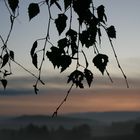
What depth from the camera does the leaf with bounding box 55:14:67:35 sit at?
5238mm

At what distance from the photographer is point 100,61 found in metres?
5.34

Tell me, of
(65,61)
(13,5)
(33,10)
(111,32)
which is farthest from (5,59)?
(111,32)

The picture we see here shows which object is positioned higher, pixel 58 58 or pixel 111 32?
pixel 111 32

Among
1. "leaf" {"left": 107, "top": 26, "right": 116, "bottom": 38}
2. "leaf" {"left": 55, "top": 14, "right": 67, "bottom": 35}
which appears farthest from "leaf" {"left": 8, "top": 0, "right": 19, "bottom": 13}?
"leaf" {"left": 107, "top": 26, "right": 116, "bottom": 38}

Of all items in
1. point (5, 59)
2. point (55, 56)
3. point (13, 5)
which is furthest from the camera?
point (5, 59)

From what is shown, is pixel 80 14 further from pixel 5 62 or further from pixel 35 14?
pixel 5 62

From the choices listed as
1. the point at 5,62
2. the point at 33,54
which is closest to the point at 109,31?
the point at 33,54

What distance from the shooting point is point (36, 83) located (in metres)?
5.62

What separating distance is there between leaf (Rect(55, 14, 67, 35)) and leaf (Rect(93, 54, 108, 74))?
513 millimetres

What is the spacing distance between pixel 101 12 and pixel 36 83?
3.80ft

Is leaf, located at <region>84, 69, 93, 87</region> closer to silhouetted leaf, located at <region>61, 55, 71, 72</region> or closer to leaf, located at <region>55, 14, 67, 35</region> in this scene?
A: silhouetted leaf, located at <region>61, 55, 71, 72</region>

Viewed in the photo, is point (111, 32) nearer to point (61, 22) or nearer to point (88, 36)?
point (88, 36)

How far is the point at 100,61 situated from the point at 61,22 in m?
0.63

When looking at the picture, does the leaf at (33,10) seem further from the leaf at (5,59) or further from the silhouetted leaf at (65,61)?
the leaf at (5,59)
